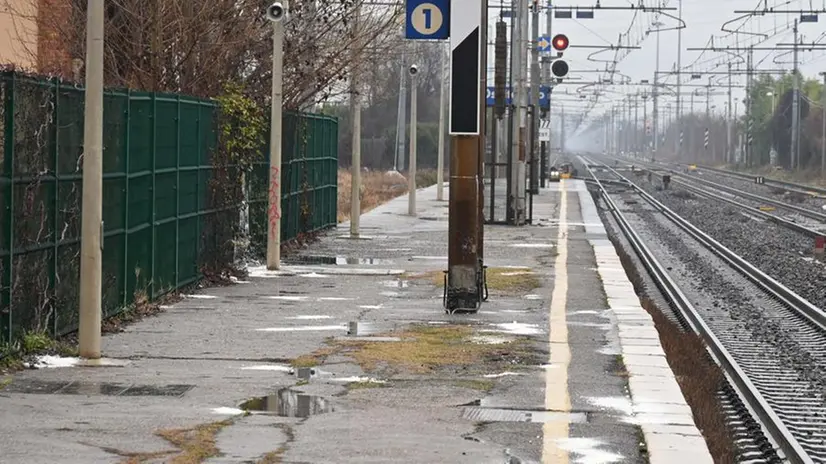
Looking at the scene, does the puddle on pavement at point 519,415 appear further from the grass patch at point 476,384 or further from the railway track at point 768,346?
the railway track at point 768,346

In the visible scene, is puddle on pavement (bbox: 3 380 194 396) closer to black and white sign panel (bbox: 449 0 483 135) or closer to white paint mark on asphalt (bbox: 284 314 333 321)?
white paint mark on asphalt (bbox: 284 314 333 321)

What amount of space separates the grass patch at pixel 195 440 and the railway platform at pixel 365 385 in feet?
0.10

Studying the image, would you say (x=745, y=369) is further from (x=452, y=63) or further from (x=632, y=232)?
(x=632, y=232)

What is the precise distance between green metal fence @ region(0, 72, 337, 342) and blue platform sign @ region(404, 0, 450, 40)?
2711mm

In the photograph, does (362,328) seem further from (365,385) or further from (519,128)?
(519,128)

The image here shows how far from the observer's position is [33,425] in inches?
379

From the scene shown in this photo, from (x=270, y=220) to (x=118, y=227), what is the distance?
6.13 m

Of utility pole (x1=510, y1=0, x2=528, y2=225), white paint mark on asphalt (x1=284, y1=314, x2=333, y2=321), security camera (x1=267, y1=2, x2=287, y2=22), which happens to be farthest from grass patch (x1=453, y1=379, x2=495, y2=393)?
utility pole (x1=510, y1=0, x2=528, y2=225)

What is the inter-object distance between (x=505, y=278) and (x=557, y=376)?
8.97 meters

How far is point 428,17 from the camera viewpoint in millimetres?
16594

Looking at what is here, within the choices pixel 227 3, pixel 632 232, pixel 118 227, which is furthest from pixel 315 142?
pixel 118 227

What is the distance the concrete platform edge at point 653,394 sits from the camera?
9.45m

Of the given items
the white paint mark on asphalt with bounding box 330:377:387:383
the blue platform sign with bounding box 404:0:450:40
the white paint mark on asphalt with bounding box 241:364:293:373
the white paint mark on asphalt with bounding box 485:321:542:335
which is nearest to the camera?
the white paint mark on asphalt with bounding box 330:377:387:383

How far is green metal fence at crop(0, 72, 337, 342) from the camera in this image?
483 inches
